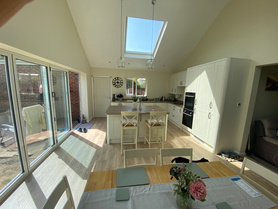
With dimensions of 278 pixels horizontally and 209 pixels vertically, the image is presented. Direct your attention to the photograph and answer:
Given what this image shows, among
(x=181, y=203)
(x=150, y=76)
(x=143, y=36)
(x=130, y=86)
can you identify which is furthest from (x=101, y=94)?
(x=181, y=203)

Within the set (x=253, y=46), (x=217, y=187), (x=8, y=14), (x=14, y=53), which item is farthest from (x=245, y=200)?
(x=14, y=53)

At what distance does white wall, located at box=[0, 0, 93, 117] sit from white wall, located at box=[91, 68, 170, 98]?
89.8 inches

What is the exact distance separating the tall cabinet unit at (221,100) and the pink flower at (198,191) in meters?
2.48

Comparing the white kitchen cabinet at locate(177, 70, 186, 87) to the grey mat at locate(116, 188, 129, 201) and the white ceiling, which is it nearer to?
the white ceiling

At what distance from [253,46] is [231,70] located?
66 cm

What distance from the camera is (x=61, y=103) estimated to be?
3.32m

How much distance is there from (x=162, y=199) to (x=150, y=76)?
533 centimetres

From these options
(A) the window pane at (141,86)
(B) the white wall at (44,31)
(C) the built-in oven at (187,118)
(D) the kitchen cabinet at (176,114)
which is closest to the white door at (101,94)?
(A) the window pane at (141,86)

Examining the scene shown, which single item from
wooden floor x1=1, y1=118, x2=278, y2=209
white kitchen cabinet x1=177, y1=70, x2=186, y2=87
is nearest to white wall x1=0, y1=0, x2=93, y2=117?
wooden floor x1=1, y1=118, x2=278, y2=209

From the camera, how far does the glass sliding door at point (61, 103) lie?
3.04m

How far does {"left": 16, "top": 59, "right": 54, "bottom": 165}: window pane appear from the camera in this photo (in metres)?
1.96

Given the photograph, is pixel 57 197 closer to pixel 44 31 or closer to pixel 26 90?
pixel 26 90

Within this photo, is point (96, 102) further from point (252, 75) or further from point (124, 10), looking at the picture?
point (252, 75)

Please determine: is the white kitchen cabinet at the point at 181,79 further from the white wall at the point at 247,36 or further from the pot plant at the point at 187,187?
the pot plant at the point at 187,187
